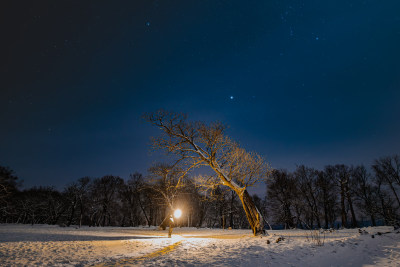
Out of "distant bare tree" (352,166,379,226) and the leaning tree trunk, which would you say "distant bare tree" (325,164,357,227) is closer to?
"distant bare tree" (352,166,379,226)

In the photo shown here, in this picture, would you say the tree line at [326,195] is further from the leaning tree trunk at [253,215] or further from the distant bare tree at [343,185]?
the leaning tree trunk at [253,215]

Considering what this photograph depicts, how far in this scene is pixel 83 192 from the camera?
3784cm

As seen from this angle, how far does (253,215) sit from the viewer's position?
15.2m

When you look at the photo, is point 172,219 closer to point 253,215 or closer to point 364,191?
point 253,215

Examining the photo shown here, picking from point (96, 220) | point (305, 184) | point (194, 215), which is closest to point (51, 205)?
point (96, 220)

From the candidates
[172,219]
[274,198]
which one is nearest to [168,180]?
[172,219]

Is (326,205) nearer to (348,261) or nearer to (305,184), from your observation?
(305,184)

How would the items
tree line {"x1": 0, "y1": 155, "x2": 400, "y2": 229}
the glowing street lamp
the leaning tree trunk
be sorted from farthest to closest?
1. tree line {"x1": 0, "y1": 155, "x2": 400, "y2": 229}
2. the glowing street lamp
3. the leaning tree trunk

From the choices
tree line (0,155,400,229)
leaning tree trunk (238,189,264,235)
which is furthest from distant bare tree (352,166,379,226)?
leaning tree trunk (238,189,264,235)

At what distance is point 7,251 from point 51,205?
45474mm

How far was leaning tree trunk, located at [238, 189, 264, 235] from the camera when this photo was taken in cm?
1451

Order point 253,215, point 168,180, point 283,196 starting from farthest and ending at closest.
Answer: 1. point 283,196
2. point 168,180
3. point 253,215

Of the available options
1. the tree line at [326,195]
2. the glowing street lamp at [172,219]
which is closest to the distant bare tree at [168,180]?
the glowing street lamp at [172,219]

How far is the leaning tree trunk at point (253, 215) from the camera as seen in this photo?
47.6ft
